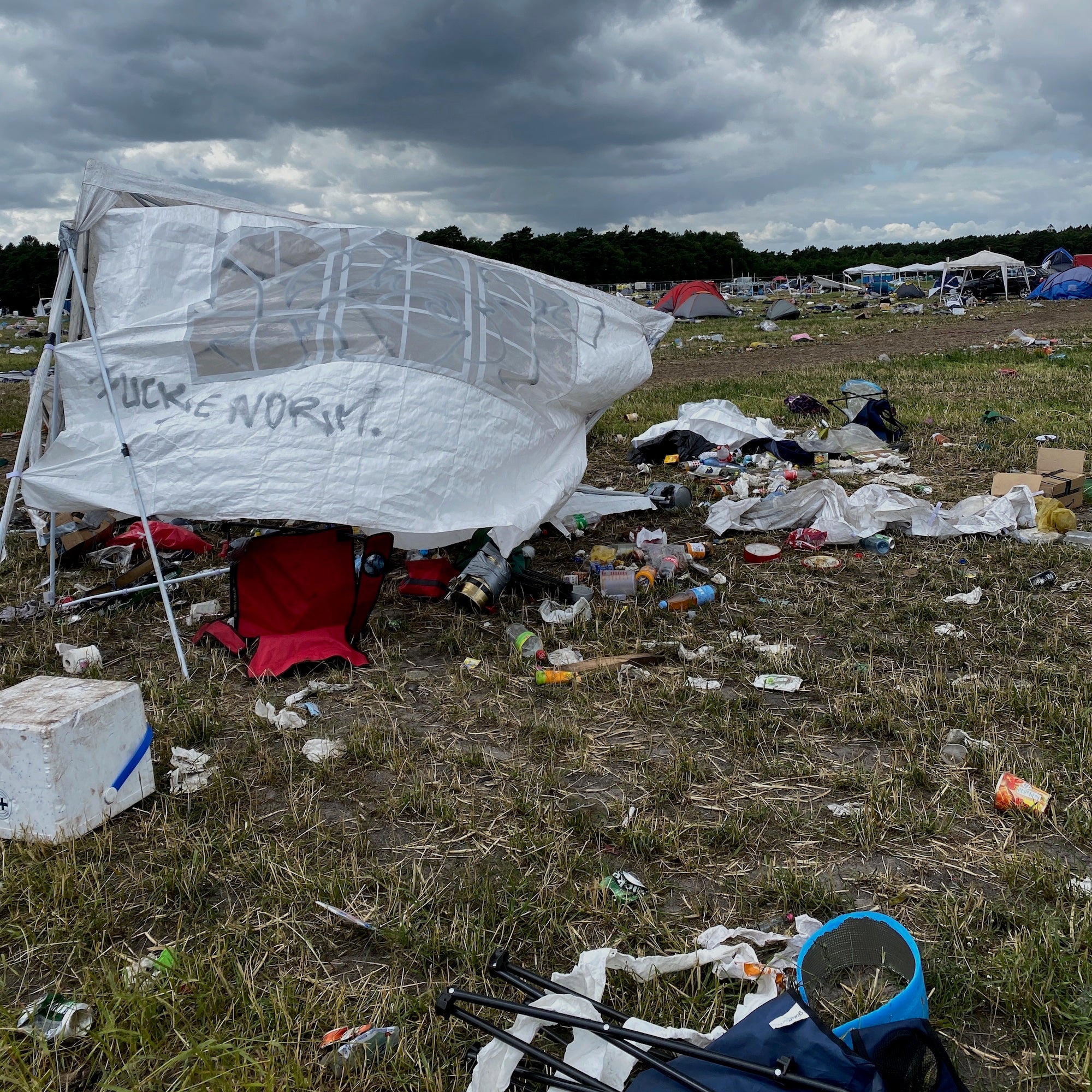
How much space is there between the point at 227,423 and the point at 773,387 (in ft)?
27.3

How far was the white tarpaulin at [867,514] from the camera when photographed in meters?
5.11

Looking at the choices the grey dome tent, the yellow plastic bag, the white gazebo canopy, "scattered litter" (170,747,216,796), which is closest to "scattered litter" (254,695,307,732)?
"scattered litter" (170,747,216,796)

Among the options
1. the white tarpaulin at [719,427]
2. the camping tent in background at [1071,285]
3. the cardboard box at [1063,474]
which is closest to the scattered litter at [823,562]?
the cardboard box at [1063,474]

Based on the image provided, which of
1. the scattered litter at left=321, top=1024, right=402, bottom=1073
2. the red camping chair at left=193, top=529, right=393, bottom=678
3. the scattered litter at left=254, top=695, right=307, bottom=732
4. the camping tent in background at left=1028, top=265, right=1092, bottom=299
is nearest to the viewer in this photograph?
the scattered litter at left=321, top=1024, right=402, bottom=1073

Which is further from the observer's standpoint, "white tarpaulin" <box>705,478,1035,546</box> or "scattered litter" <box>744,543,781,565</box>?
"white tarpaulin" <box>705,478,1035,546</box>

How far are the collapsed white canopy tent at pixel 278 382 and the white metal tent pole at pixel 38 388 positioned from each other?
16 mm

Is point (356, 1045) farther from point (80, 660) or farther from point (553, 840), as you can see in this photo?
point (80, 660)

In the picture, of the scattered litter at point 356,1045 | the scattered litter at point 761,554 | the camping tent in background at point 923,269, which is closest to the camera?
the scattered litter at point 356,1045

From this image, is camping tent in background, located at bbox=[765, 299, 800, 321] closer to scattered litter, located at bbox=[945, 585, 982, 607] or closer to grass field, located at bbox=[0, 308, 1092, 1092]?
scattered litter, located at bbox=[945, 585, 982, 607]

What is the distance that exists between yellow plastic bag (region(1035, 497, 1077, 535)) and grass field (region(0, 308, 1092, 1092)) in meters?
0.91

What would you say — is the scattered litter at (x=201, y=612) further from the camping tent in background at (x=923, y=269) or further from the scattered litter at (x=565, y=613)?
the camping tent in background at (x=923, y=269)

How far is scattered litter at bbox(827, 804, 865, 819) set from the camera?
2518mm

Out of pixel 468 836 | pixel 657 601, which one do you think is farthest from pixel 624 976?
pixel 657 601

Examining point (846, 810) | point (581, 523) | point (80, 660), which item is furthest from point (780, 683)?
point (80, 660)
